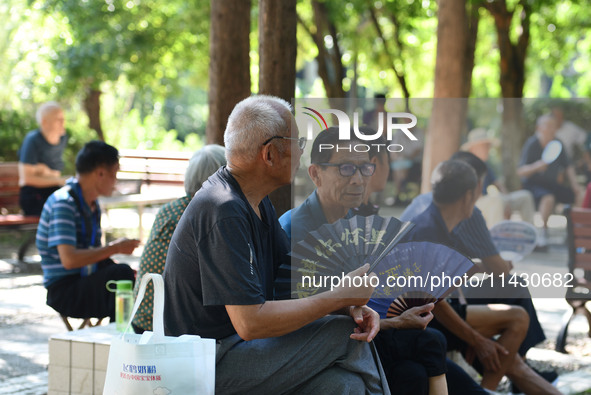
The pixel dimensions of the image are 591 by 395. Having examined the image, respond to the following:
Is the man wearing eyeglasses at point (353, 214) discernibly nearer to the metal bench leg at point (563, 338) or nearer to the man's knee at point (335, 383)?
the man's knee at point (335, 383)

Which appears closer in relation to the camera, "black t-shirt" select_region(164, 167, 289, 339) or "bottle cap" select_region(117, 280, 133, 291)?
"black t-shirt" select_region(164, 167, 289, 339)

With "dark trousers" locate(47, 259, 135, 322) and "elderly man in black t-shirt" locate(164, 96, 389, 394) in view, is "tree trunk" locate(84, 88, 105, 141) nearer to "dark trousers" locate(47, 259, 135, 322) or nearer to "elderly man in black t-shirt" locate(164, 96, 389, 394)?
"dark trousers" locate(47, 259, 135, 322)

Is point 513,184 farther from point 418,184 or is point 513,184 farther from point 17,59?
point 17,59

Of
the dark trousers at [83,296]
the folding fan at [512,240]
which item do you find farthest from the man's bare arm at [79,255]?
the folding fan at [512,240]

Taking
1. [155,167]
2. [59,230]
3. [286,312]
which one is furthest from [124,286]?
[155,167]

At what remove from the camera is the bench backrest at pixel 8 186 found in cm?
1288

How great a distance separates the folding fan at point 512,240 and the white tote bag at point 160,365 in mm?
2583

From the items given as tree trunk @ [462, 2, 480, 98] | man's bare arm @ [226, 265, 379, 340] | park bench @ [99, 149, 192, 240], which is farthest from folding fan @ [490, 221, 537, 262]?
park bench @ [99, 149, 192, 240]

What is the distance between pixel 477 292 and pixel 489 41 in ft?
82.9

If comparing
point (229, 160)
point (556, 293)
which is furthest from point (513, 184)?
point (229, 160)

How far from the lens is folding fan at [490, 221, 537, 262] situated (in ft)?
17.6

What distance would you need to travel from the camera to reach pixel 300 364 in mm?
3488

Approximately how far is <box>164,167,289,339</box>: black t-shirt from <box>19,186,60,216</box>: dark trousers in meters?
7.98

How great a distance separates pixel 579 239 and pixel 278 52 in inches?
122
